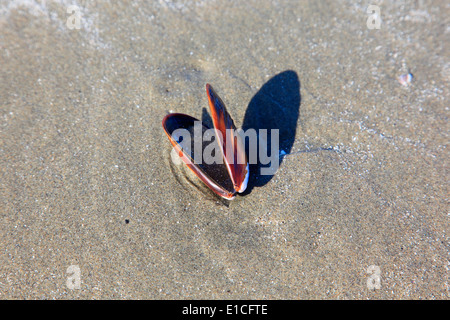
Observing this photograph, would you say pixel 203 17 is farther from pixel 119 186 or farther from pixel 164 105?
pixel 119 186

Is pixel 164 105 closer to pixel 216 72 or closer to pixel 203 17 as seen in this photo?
pixel 216 72

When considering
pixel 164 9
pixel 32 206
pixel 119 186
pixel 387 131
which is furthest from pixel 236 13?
pixel 32 206

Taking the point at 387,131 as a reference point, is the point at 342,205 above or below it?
below
